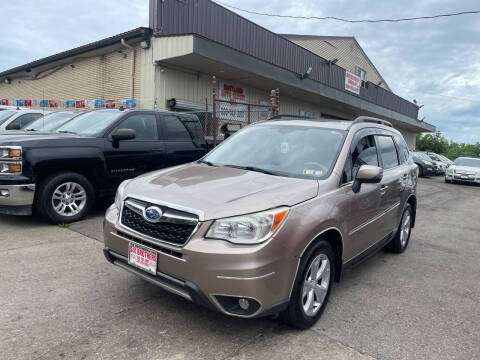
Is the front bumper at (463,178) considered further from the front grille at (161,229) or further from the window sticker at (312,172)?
the front grille at (161,229)

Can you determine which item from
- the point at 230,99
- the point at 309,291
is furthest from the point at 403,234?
the point at 230,99

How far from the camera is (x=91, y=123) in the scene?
6.19m

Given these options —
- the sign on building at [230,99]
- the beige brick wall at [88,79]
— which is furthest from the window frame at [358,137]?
the beige brick wall at [88,79]

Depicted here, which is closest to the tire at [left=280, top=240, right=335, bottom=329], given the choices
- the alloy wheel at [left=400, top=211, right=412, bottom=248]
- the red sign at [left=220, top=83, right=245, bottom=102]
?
the alloy wheel at [left=400, top=211, right=412, bottom=248]

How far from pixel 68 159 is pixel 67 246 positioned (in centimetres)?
142

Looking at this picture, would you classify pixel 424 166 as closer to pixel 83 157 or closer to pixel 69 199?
pixel 83 157

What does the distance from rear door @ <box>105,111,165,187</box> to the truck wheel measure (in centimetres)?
49

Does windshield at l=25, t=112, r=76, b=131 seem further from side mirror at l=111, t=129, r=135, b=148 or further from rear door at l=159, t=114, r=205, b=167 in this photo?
side mirror at l=111, t=129, r=135, b=148

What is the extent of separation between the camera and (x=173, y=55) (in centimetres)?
1057

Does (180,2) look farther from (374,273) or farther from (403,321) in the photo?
(403,321)

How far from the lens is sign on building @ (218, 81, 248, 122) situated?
13587 mm

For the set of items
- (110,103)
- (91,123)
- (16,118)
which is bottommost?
(91,123)

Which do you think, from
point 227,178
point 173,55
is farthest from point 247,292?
point 173,55

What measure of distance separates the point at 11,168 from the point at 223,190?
362cm
